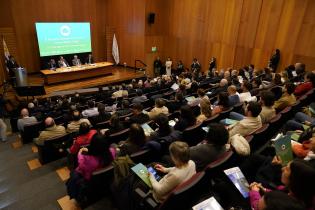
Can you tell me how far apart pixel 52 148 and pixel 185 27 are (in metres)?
9.44

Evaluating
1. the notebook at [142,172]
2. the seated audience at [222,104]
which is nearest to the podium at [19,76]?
the seated audience at [222,104]

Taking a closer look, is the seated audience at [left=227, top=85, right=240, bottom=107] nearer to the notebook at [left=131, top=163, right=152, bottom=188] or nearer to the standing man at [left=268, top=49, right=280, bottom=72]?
the notebook at [left=131, top=163, right=152, bottom=188]

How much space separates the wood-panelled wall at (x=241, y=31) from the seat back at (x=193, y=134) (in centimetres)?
657

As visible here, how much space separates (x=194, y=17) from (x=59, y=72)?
21.9ft

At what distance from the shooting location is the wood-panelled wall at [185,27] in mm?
8141

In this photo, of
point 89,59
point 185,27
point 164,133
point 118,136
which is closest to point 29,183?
point 118,136

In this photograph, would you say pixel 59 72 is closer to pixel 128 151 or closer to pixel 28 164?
pixel 28 164

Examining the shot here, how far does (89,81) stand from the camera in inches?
380

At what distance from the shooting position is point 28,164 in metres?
4.07

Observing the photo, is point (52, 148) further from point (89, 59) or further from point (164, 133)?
point (89, 59)

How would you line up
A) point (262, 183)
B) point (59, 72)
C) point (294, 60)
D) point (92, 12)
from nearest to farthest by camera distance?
point (262, 183) < point (294, 60) < point (59, 72) < point (92, 12)

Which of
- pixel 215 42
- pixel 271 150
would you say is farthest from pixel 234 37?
pixel 271 150

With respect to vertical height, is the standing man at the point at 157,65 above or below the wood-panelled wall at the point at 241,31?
below

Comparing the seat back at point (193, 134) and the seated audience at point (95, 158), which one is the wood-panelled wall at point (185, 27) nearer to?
the seat back at point (193, 134)
